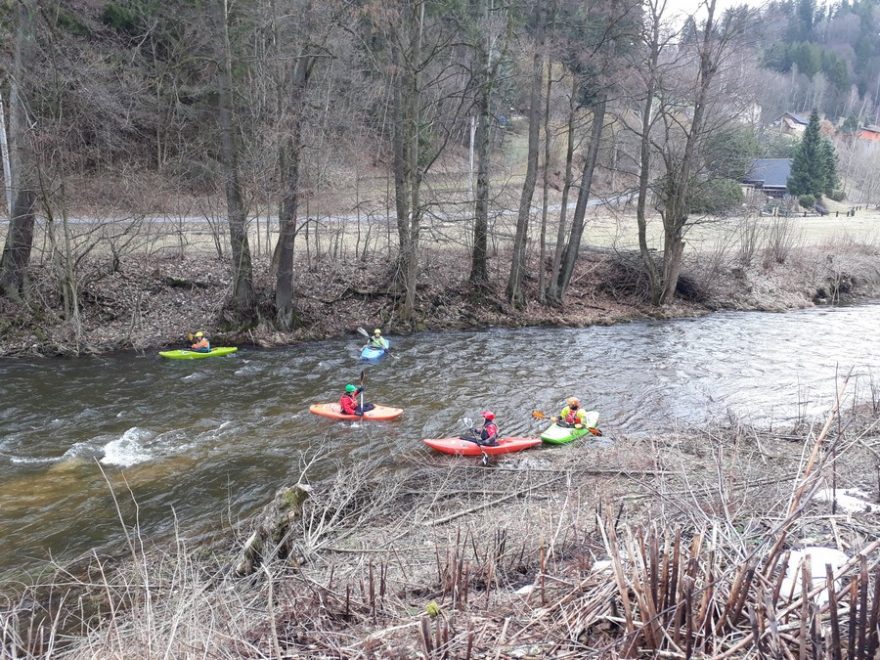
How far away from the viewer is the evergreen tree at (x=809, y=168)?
48.2m

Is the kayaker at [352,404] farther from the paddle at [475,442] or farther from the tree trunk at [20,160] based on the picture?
the tree trunk at [20,160]

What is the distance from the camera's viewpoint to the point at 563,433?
9.76 metres

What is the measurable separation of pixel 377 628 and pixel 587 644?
136 centimetres

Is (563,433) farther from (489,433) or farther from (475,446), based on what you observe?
(475,446)

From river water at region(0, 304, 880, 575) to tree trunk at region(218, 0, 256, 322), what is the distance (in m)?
1.80

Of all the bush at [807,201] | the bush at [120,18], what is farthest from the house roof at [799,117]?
the bush at [120,18]

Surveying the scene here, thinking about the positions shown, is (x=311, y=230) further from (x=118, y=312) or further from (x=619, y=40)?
(x=619, y=40)

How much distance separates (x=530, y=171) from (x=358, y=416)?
1078 centimetres

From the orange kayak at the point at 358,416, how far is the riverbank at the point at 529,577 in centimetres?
271

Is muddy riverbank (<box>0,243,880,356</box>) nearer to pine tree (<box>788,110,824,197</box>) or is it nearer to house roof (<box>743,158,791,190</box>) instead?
pine tree (<box>788,110,824,197</box>)

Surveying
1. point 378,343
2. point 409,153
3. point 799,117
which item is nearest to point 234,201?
point 409,153

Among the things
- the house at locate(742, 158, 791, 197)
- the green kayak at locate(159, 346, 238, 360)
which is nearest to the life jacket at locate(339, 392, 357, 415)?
the green kayak at locate(159, 346, 238, 360)

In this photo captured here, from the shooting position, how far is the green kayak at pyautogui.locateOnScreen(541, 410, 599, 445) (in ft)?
31.6

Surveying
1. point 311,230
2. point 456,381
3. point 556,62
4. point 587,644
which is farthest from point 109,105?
point 587,644
